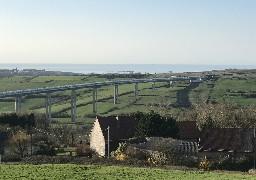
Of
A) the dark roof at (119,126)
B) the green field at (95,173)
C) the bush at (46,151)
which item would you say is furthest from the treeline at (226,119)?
the green field at (95,173)

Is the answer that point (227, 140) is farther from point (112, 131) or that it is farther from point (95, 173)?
point (95, 173)

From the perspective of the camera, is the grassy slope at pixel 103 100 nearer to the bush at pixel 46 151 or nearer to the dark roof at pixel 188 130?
the dark roof at pixel 188 130

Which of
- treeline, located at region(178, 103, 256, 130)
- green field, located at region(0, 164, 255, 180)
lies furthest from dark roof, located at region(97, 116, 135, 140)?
green field, located at region(0, 164, 255, 180)

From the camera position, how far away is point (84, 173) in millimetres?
30703

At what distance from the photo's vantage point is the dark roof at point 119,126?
2015 inches

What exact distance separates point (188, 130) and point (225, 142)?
8.95 metres

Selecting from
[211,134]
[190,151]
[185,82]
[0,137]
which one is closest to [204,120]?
[211,134]

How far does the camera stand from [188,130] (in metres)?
52.4

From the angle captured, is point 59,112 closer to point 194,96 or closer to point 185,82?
point 194,96

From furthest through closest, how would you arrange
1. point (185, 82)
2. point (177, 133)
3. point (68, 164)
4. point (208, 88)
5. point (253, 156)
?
1. point (185, 82)
2. point (208, 88)
3. point (177, 133)
4. point (253, 156)
5. point (68, 164)

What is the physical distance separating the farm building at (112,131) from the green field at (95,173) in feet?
52.0

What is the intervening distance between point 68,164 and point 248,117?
1305 inches

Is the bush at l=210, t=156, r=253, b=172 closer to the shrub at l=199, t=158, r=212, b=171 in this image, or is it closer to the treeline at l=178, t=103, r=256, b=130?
the shrub at l=199, t=158, r=212, b=171

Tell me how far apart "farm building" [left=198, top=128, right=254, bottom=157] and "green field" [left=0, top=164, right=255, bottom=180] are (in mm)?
11352
